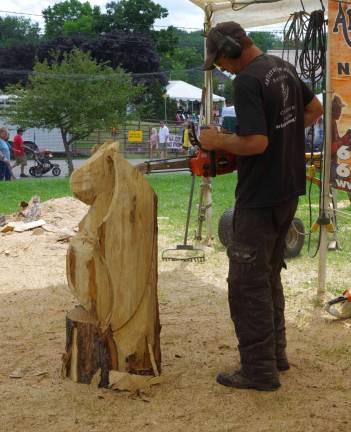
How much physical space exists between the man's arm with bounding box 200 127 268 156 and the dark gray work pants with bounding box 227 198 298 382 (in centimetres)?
36

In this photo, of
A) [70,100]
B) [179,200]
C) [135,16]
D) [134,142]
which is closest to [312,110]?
[179,200]

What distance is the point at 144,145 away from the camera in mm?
32406

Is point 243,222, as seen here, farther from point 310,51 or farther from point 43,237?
point 43,237

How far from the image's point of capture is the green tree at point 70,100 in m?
22.5

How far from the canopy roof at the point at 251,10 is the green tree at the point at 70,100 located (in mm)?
15049

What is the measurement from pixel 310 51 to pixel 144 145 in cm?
2697

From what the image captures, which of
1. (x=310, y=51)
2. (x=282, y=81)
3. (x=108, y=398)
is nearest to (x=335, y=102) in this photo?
(x=310, y=51)

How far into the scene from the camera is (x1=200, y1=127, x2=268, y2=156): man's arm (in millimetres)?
3307

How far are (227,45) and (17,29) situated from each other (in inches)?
3857

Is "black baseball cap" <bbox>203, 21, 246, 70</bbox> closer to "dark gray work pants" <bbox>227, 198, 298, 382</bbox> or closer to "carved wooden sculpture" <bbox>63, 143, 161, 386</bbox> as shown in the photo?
"carved wooden sculpture" <bbox>63, 143, 161, 386</bbox>

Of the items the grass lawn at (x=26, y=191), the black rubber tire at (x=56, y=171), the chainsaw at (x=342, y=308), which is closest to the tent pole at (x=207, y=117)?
the chainsaw at (x=342, y=308)

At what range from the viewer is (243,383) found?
3.69 meters

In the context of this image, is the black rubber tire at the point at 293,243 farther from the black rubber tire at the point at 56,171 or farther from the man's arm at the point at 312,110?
the black rubber tire at the point at 56,171

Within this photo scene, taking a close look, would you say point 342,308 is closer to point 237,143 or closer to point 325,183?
point 325,183
